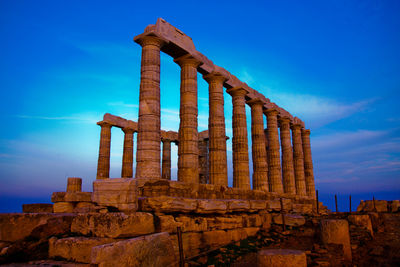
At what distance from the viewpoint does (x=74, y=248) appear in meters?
5.11

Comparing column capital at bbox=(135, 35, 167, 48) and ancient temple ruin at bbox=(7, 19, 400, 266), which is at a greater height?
column capital at bbox=(135, 35, 167, 48)

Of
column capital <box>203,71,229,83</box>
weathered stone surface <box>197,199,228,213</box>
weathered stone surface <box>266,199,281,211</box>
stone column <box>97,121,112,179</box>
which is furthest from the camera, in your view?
stone column <box>97,121,112,179</box>

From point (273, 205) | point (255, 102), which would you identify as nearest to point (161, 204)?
point (273, 205)

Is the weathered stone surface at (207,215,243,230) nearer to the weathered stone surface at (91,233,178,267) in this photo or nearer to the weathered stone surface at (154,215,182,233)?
the weathered stone surface at (154,215,182,233)

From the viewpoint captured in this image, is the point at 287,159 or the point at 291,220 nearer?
the point at 291,220

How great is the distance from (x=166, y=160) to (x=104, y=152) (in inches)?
293

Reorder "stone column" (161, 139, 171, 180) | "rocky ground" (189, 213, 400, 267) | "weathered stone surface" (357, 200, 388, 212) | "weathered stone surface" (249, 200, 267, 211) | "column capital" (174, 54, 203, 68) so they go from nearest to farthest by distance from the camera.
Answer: "rocky ground" (189, 213, 400, 267) → "weathered stone surface" (249, 200, 267, 211) → "column capital" (174, 54, 203, 68) → "weathered stone surface" (357, 200, 388, 212) → "stone column" (161, 139, 171, 180)

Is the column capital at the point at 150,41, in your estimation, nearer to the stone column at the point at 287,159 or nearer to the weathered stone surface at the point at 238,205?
the weathered stone surface at the point at 238,205

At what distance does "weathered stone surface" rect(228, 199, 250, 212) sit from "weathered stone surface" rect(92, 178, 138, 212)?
13.3 ft

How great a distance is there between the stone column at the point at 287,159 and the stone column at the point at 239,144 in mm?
8247

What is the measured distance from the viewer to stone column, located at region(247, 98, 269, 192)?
21453 millimetres

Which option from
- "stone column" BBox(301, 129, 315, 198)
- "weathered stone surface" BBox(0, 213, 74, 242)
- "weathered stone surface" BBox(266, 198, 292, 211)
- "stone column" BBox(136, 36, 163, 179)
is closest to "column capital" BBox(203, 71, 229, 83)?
"stone column" BBox(136, 36, 163, 179)

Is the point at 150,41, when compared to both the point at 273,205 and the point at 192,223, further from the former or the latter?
the point at 273,205

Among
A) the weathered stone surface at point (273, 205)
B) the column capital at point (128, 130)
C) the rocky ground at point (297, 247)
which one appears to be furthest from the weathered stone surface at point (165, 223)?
the column capital at point (128, 130)
